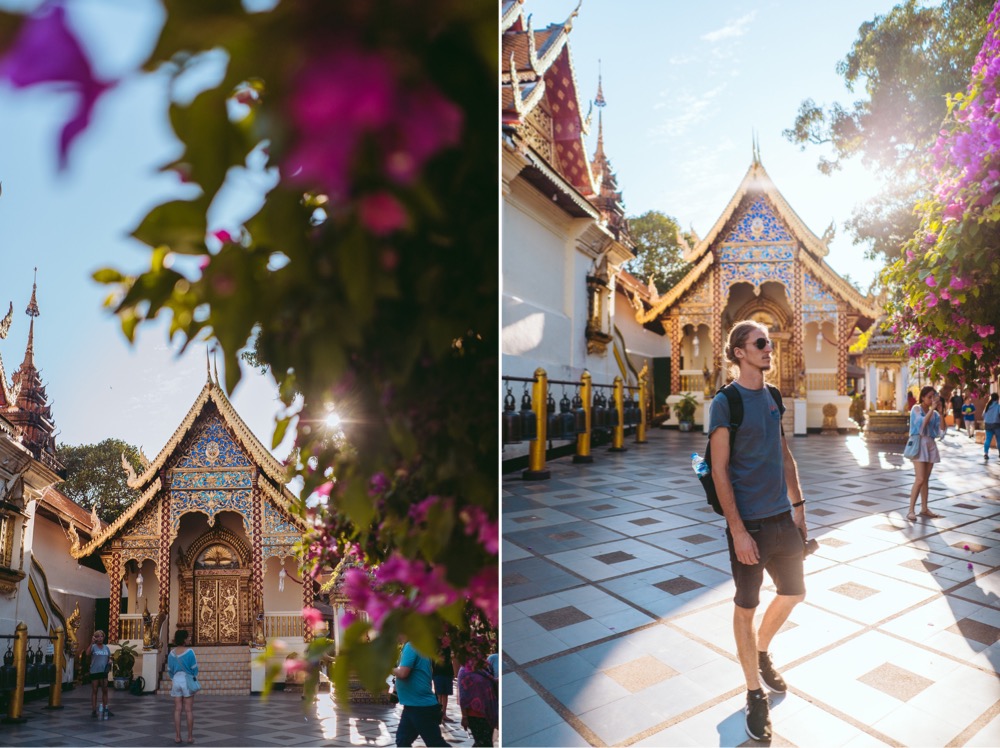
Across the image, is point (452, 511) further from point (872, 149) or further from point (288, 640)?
point (872, 149)

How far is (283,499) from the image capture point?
125 centimetres

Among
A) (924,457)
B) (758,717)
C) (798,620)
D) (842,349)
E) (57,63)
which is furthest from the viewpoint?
(842,349)

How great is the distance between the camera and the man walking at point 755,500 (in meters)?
1.35

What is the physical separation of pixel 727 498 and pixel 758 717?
428 mm

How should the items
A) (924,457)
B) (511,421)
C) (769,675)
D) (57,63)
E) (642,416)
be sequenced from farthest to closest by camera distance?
(642,416) < (511,421) < (924,457) < (769,675) < (57,63)

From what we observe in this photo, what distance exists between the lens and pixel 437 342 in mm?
833

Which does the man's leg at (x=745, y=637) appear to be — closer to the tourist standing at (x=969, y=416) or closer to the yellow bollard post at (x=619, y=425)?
the tourist standing at (x=969, y=416)

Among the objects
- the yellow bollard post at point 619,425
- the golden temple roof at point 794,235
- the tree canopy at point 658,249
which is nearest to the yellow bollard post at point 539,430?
the yellow bollard post at point 619,425

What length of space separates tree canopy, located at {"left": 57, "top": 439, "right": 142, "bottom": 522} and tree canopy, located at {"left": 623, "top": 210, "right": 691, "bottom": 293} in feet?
4.60

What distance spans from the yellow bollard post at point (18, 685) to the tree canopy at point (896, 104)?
2.09m

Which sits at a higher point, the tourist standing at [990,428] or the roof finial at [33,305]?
the roof finial at [33,305]

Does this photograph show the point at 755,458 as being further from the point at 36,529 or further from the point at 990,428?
the point at 36,529

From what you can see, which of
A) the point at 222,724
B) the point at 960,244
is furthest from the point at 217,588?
the point at 960,244

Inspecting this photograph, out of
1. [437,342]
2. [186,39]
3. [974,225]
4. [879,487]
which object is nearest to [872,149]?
[974,225]
